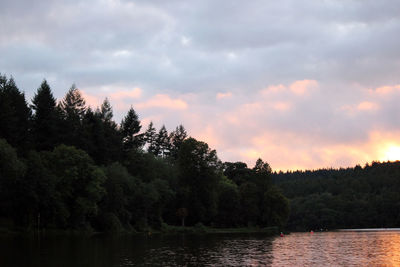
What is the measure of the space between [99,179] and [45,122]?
23121 millimetres

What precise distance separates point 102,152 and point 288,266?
3434 inches

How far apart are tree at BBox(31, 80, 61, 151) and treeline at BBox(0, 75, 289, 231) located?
0.80 ft

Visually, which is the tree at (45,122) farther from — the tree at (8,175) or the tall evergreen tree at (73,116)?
the tree at (8,175)

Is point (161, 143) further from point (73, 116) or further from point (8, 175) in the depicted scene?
point (8, 175)

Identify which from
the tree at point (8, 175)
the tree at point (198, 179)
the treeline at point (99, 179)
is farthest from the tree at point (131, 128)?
the tree at point (8, 175)

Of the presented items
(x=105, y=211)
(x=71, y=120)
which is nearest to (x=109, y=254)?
(x=105, y=211)

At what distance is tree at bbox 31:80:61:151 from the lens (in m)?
108

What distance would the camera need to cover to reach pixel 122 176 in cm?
11119

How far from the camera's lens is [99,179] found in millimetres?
96312

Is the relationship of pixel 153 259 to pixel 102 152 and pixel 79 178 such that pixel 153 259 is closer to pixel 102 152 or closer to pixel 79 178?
pixel 79 178

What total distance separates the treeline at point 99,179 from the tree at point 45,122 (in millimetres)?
243

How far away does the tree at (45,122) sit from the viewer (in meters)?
108

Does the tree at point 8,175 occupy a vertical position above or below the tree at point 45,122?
below

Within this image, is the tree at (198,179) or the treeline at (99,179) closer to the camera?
the treeline at (99,179)
